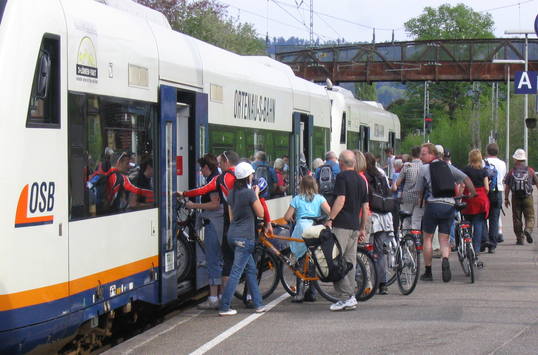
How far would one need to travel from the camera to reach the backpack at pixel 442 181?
1303cm

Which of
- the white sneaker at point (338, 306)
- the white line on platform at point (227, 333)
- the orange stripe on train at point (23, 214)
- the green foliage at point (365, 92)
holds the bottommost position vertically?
the white line on platform at point (227, 333)

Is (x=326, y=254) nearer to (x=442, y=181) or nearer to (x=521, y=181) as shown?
(x=442, y=181)

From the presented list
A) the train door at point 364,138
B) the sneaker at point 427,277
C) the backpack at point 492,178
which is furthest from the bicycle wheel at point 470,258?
the train door at point 364,138

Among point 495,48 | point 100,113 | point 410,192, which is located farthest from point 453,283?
point 495,48

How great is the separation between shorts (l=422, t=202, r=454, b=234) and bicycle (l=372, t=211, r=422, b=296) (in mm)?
501

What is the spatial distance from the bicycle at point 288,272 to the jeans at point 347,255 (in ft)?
1.35

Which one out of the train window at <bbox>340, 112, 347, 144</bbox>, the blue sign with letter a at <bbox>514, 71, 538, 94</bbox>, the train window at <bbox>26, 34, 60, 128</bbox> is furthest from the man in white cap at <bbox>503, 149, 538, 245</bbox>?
the train window at <bbox>26, 34, 60, 128</bbox>

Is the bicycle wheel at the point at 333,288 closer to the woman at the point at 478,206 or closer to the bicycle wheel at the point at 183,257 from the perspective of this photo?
the bicycle wheel at the point at 183,257

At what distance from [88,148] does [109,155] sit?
555 mm

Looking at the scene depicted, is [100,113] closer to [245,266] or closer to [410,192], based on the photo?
[245,266]

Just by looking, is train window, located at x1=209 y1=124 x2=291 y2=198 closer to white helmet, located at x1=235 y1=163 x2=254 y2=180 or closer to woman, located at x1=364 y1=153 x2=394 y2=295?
white helmet, located at x1=235 y1=163 x2=254 y2=180

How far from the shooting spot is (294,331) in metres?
9.66

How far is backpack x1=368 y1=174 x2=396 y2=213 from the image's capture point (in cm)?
1231

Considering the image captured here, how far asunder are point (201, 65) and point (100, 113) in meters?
3.36
